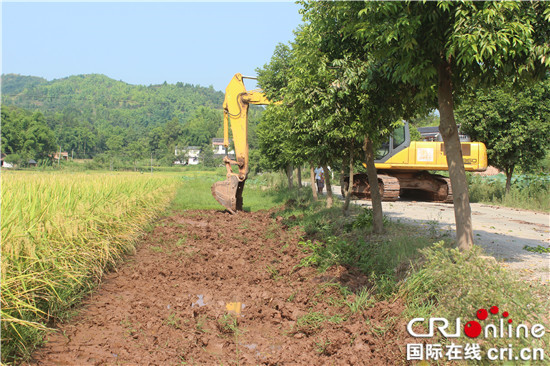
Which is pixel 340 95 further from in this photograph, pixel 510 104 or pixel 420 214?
pixel 510 104

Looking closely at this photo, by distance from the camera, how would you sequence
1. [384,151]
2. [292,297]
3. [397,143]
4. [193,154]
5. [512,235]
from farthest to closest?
[193,154] < [384,151] < [397,143] < [512,235] < [292,297]

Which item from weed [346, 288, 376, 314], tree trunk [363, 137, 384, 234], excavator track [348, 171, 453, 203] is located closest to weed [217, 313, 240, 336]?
weed [346, 288, 376, 314]

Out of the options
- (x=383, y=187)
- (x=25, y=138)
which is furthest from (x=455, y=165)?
(x=25, y=138)

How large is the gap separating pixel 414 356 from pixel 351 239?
4963mm

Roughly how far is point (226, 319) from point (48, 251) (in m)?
2.18

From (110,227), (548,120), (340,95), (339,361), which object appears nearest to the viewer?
(339,361)

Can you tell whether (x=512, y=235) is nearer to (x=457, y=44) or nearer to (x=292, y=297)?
(x=292, y=297)

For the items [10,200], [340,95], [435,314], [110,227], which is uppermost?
[340,95]

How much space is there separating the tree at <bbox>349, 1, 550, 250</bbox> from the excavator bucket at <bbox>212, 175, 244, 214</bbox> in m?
9.86

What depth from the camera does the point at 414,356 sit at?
151 inches

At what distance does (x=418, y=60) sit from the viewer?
4773 millimetres

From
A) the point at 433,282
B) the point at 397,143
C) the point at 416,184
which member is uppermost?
the point at 397,143

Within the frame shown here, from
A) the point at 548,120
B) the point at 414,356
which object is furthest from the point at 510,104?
the point at 414,356

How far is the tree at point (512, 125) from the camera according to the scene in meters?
17.0
